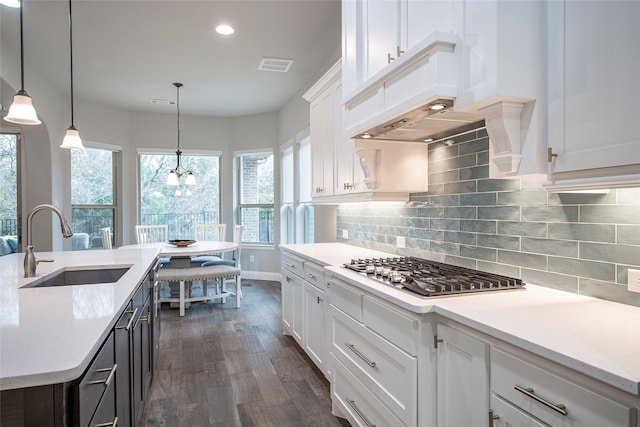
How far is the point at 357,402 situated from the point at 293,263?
1518mm

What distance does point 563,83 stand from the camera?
1.25m

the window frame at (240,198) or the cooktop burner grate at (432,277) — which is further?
the window frame at (240,198)

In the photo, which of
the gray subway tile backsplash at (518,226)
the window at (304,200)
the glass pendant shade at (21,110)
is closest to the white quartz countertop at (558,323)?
the gray subway tile backsplash at (518,226)

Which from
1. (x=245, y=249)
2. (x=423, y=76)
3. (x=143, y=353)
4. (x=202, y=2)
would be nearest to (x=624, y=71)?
(x=423, y=76)

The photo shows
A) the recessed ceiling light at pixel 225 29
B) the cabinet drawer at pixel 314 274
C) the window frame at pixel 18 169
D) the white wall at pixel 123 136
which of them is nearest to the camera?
the cabinet drawer at pixel 314 274

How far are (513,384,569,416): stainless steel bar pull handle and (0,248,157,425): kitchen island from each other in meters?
1.19

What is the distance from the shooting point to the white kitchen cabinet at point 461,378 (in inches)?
49.6

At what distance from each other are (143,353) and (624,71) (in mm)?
2548

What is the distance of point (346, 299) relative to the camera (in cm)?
214

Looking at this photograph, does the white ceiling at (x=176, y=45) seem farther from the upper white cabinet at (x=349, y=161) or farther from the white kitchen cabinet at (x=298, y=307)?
the white kitchen cabinet at (x=298, y=307)

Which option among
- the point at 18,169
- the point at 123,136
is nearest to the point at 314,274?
the point at 18,169

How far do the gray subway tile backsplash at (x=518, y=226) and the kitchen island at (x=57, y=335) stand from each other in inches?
68.1

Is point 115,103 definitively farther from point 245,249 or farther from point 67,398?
point 67,398

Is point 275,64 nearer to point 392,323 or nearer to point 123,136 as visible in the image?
point 123,136
